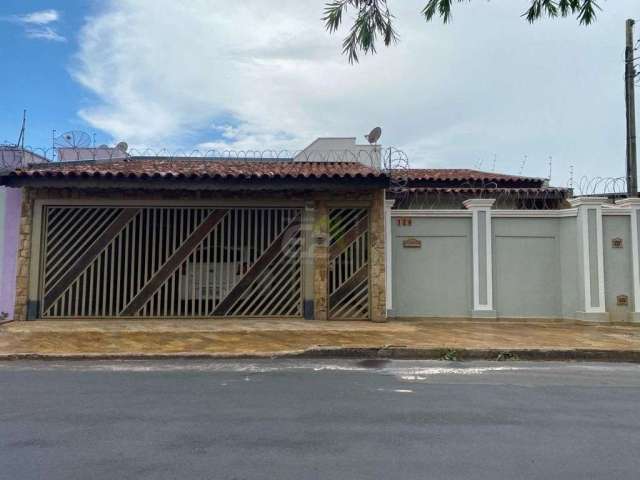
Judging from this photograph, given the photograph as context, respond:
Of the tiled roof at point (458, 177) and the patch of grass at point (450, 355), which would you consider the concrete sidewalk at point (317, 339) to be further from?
the tiled roof at point (458, 177)

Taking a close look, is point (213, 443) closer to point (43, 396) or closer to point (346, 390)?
point (346, 390)

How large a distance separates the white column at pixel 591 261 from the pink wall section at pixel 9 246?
38.3 feet

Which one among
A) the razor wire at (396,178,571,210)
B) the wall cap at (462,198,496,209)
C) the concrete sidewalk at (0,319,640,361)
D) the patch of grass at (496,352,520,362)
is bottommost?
the patch of grass at (496,352,520,362)

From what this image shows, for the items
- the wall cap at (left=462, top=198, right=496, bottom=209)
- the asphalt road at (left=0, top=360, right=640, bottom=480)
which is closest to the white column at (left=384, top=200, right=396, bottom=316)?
the wall cap at (left=462, top=198, right=496, bottom=209)

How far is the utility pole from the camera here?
542 inches

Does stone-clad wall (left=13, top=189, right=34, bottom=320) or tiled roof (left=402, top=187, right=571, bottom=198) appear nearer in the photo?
stone-clad wall (left=13, top=189, right=34, bottom=320)

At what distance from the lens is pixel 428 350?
7.43 metres

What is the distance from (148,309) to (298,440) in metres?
7.34

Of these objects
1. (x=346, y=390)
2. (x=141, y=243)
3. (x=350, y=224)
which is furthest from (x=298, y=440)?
(x=141, y=243)

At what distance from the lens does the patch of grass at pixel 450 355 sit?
7.29 m

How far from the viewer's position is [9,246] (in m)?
10.0

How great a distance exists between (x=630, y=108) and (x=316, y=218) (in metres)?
10.1

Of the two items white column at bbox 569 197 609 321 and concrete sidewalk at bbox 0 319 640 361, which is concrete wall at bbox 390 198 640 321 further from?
concrete sidewalk at bbox 0 319 640 361

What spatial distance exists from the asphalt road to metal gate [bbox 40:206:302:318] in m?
3.65
